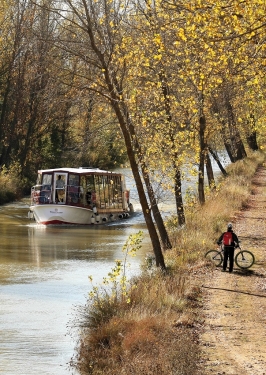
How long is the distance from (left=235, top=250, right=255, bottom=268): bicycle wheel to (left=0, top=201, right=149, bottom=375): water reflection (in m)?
3.92

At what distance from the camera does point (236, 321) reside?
14.6 meters

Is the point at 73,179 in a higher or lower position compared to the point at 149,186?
higher

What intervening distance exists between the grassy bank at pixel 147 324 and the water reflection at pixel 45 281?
781 mm

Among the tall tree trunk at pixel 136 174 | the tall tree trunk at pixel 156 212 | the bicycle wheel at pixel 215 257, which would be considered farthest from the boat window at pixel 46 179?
the tall tree trunk at pixel 136 174

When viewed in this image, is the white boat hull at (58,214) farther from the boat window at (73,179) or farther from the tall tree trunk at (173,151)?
the tall tree trunk at (173,151)

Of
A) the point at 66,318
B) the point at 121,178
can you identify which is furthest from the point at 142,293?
the point at 121,178

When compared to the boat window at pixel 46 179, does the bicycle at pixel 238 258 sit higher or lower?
lower

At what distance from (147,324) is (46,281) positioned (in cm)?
1066

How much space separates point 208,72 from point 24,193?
38.9 meters

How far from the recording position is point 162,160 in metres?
23.1

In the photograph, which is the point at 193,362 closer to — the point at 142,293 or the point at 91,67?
the point at 142,293

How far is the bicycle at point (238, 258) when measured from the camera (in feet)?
66.8

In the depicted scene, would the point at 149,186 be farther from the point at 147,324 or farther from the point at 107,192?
the point at 107,192

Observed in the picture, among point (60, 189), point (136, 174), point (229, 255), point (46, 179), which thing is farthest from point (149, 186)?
point (46, 179)
